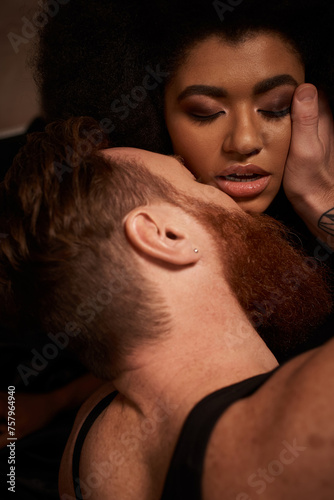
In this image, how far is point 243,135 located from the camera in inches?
46.8

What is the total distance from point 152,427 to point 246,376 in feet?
0.66

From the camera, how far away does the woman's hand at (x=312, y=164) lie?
1.25m

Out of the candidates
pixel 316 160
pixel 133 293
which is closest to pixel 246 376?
pixel 133 293

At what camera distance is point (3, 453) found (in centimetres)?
145

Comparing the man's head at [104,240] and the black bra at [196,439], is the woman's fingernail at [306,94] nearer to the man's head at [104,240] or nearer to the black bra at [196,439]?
the man's head at [104,240]

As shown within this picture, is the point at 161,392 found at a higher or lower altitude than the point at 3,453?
higher

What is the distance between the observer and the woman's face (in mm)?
1176

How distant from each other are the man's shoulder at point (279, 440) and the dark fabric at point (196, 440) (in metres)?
0.01

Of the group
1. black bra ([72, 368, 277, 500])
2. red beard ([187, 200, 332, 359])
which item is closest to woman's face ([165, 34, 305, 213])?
red beard ([187, 200, 332, 359])

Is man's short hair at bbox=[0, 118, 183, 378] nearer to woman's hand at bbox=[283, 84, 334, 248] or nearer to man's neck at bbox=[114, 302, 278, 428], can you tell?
man's neck at bbox=[114, 302, 278, 428]

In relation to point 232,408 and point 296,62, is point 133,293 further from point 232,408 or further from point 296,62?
point 296,62

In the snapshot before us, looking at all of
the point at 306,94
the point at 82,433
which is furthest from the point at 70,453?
the point at 306,94

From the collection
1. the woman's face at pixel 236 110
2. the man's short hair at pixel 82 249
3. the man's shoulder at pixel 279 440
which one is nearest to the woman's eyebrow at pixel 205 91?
the woman's face at pixel 236 110

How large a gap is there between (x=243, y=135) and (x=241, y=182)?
15 cm
